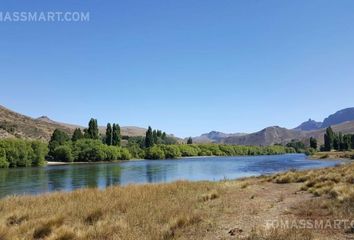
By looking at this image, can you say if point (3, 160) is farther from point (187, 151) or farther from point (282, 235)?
point (187, 151)

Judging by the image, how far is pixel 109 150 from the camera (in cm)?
13675

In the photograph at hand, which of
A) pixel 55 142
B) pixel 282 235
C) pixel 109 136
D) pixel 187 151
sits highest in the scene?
pixel 109 136

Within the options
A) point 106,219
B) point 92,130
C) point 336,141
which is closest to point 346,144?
point 336,141

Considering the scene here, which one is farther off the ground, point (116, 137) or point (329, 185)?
point (116, 137)

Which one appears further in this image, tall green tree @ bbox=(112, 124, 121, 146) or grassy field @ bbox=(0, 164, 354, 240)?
tall green tree @ bbox=(112, 124, 121, 146)

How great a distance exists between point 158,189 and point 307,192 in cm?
841

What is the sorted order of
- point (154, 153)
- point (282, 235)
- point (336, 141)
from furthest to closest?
1. point (336, 141)
2. point (154, 153)
3. point (282, 235)

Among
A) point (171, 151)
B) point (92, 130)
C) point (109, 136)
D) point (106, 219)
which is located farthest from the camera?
point (171, 151)

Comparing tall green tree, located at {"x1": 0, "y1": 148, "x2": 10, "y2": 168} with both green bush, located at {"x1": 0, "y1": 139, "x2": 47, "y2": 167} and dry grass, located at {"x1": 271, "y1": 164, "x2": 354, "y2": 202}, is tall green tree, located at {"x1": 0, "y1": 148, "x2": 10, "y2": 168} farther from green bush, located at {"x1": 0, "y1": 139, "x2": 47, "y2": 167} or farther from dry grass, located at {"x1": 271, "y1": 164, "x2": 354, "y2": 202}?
dry grass, located at {"x1": 271, "y1": 164, "x2": 354, "y2": 202}

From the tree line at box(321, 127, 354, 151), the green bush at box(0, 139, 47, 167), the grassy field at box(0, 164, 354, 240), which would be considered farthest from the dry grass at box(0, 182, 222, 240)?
the tree line at box(321, 127, 354, 151)

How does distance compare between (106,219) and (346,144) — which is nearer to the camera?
(106,219)

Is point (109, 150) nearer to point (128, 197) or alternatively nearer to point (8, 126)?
point (8, 126)

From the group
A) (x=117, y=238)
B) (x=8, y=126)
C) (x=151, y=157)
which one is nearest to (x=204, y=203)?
(x=117, y=238)

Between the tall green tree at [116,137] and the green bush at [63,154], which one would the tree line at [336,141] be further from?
the green bush at [63,154]
